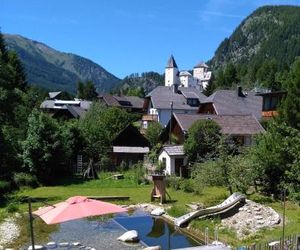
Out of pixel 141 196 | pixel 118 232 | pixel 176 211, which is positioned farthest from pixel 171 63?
pixel 118 232

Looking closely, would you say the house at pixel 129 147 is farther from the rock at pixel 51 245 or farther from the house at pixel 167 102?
the rock at pixel 51 245

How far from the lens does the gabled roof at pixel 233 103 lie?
68.8 meters

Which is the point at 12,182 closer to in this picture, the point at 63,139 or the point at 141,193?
the point at 63,139

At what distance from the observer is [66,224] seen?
1026 inches

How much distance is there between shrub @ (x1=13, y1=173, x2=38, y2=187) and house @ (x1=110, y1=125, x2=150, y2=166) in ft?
40.0

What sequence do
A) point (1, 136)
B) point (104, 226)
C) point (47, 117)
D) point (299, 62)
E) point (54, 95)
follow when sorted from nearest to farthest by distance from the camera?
point (104, 226)
point (1, 136)
point (299, 62)
point (47, 117)
point (54, 95)

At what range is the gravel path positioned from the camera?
21.8m

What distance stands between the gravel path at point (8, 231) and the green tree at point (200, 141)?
21773 mm

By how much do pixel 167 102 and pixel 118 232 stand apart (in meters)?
63.5

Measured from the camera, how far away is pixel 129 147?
54.1 metres

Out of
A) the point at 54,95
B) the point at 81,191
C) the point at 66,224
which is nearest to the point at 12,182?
the point at 81,191

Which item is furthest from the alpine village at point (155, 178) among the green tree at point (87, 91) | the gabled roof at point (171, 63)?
the gabled roof at point (171, 63)

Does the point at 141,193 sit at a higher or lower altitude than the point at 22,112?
lower

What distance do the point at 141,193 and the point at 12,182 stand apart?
9937 mm
